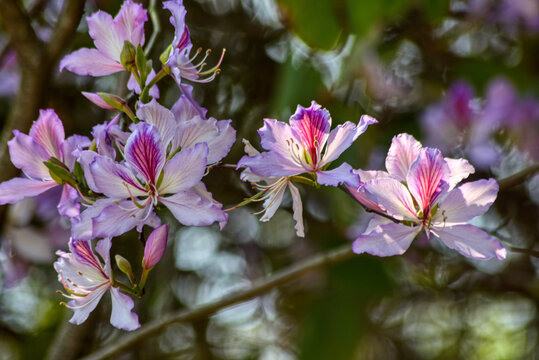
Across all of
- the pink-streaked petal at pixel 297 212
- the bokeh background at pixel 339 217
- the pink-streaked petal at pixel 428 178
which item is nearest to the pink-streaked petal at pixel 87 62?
the pink-streaked petal at pixel 297 212

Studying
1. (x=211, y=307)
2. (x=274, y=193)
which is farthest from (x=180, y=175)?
(x=211, y=307)

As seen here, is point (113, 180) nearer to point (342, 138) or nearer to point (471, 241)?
point (342, 138)

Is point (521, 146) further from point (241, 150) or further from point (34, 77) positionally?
point (34, 77)

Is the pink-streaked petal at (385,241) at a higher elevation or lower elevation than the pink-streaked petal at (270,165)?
lower

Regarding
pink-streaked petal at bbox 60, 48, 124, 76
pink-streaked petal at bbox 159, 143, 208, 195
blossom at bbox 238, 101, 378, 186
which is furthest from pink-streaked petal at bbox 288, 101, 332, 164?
pink-streaked petal at bbox 60, 48, 124, 76

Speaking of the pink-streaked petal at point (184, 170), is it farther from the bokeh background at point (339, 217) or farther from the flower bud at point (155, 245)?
the bokeh background at point (339, 217)

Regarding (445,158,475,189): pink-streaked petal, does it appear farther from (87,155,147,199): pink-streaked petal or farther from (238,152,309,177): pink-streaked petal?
(87,155,147,199): pink-streaked petal
